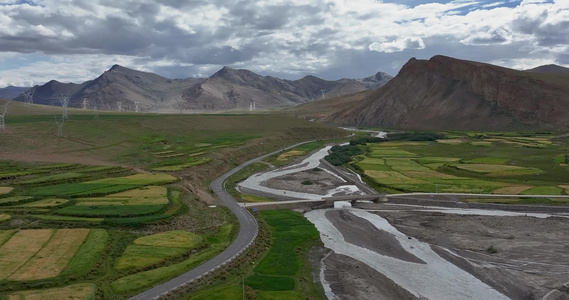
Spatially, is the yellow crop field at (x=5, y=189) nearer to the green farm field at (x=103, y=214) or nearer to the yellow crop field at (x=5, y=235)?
the green farm field at (x=103, y=214)

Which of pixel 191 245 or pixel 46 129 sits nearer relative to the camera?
pixel 191 245

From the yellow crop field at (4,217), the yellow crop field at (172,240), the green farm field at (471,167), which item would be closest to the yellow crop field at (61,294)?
the yellow crop field at (172,240)

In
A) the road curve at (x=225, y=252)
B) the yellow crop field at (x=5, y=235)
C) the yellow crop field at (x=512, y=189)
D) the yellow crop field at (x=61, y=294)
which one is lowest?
the road curve at (x=225, y=252)

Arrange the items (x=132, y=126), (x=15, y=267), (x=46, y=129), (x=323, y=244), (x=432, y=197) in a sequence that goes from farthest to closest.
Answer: (x=132, y=126) → (x=46, y=129) → (x=432, y=197) → (x=323, y=244) → (x=15, y=267)

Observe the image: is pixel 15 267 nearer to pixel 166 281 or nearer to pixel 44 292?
pixel 44 292

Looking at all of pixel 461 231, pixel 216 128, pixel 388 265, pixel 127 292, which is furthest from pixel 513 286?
pixel 216 128

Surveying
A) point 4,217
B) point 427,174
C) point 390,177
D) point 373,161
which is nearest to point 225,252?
point 4,217

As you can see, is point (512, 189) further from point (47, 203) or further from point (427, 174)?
point (47, 203)
